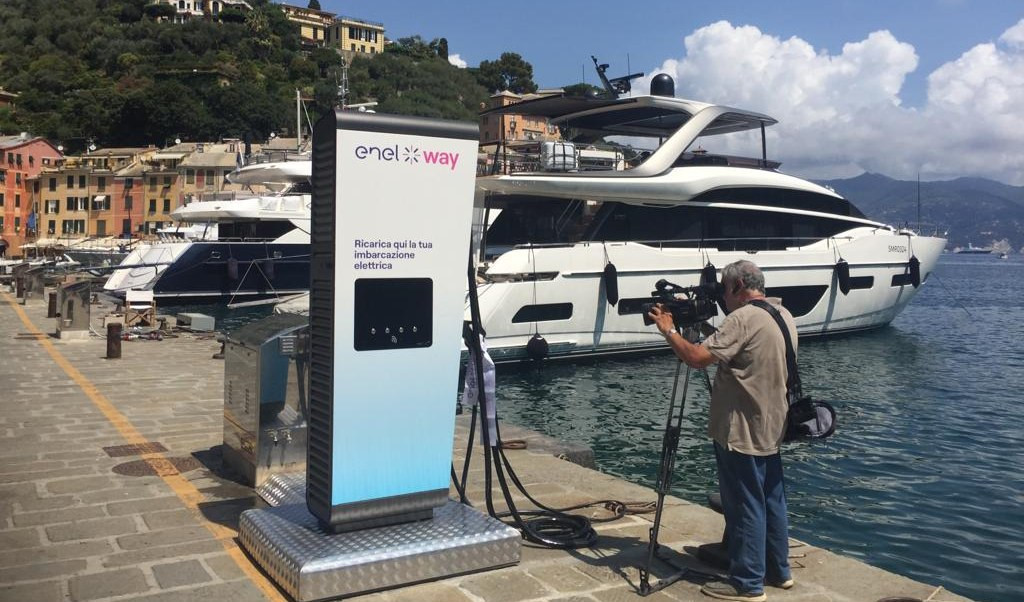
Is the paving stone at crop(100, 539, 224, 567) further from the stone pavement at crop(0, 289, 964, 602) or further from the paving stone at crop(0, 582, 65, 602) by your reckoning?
the paving stone at crop(0, 582, 65, 602)

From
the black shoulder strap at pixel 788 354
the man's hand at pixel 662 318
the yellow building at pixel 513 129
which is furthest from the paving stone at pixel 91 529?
the yellow building at pixel 513 129

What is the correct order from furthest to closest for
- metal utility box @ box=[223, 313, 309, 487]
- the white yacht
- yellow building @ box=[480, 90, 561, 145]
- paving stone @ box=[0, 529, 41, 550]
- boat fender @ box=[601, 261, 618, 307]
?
the white yacht
yellow building @ box=[480, 90, 561, 145]
boat fender @ box=[601, 261, 618, 307]
metal utility box @ box=[223, 313, 309, 487]
paving stone @ box=[0, 529, 41, 550]

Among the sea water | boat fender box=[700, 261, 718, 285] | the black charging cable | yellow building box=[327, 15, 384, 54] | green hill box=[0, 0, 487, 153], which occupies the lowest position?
the sea water

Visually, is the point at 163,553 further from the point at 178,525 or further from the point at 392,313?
the point at 392,313

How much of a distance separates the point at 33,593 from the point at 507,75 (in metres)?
135

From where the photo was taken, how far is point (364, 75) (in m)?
114

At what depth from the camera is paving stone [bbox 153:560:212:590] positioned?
4.19 meters

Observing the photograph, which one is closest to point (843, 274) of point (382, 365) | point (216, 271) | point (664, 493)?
point (664, 493)

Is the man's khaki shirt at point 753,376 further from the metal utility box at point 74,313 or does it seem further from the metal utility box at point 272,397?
the metal utility box at point 74,313

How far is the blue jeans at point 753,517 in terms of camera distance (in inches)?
162

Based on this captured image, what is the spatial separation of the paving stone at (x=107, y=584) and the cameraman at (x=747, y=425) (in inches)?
108

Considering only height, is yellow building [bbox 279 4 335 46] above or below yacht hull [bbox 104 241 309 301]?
above

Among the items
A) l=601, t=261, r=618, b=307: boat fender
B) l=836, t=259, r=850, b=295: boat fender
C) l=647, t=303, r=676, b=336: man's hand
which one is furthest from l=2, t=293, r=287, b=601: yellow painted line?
l=836, t=259, r=850, b=295: boat fender

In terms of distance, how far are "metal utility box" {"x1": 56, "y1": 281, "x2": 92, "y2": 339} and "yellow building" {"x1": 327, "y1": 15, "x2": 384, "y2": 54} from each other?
422ft
